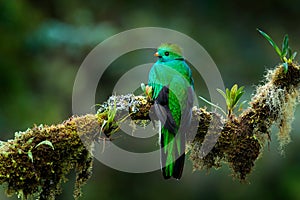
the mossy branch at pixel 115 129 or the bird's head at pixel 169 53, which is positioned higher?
the bird's head at pixel 169 53

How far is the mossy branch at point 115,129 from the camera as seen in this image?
117 inches

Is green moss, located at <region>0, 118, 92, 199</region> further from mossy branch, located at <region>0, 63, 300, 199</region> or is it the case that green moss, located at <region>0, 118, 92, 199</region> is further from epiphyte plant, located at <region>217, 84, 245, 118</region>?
epiphyte plant, located at <region>217, 84, 245, 118</region>

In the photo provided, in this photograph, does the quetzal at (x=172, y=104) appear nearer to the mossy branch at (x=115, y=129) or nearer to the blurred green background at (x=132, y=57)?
the mossy branch at (x=115, y=129)

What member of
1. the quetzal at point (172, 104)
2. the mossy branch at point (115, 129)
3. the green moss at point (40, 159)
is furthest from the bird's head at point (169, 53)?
the green moss at point (40, 159)

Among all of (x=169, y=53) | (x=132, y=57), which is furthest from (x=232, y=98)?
(x=132, y=57)

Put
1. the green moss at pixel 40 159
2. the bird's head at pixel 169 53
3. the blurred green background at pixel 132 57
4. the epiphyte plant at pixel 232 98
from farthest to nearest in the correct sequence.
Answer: the blurred green background at pixel 132 57
the bird's head at pixel 169 53
the epiphyte plant at pixel 232 98
the green moss at pixel 40 159

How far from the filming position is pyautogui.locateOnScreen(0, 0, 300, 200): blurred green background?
25.1 ft

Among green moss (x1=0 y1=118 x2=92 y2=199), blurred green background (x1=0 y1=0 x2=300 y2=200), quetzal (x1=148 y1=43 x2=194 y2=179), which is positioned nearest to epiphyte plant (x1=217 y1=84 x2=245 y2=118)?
quetzal (x1=148 y1=43 x2=194 y2=179)

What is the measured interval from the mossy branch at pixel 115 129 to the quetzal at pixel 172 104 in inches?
3.1

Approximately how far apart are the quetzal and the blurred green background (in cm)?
396

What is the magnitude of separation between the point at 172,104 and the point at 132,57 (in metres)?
4.91

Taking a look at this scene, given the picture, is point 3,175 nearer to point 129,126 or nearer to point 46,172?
point 46,172

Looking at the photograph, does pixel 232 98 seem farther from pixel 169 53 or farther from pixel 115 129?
pixel 115 129

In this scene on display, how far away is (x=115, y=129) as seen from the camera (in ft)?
10.4
